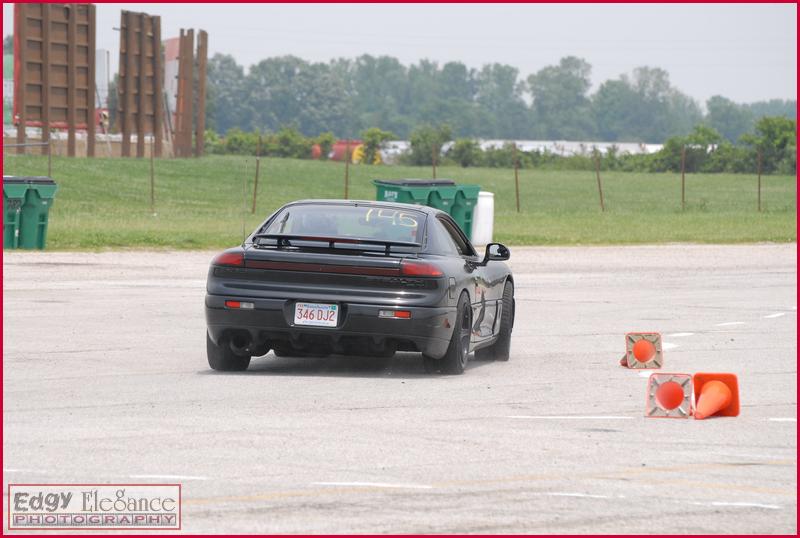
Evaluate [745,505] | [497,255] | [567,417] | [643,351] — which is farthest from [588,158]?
[745,505]

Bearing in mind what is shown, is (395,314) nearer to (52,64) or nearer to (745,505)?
(745,505)

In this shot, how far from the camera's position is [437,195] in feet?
105

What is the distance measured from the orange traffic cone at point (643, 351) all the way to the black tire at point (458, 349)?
4.58ft

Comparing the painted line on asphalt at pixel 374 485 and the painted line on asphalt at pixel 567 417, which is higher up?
the painted line on asphalt at pixel 374 485

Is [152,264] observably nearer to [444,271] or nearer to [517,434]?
[444,271]

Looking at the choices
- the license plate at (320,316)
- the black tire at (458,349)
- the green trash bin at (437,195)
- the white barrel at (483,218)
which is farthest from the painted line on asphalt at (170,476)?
the white barrel at (483,218)

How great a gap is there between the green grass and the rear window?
2.55m

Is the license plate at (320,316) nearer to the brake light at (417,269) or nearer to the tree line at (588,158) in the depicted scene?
the brake light at (417,269)

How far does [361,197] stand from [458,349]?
1825 inches

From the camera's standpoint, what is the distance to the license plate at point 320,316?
1123cm

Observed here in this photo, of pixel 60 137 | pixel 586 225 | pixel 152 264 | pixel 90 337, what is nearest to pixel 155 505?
pixel 90 337

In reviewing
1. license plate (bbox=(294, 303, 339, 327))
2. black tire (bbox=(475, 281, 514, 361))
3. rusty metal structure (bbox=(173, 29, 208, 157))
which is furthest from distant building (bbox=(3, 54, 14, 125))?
license plate (bbox=(294, 303, 339, 327))

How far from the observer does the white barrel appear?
32344mm

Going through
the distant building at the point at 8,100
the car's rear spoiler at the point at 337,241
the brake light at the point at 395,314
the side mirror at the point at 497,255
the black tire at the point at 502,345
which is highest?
the distant building at the point at 8,100
